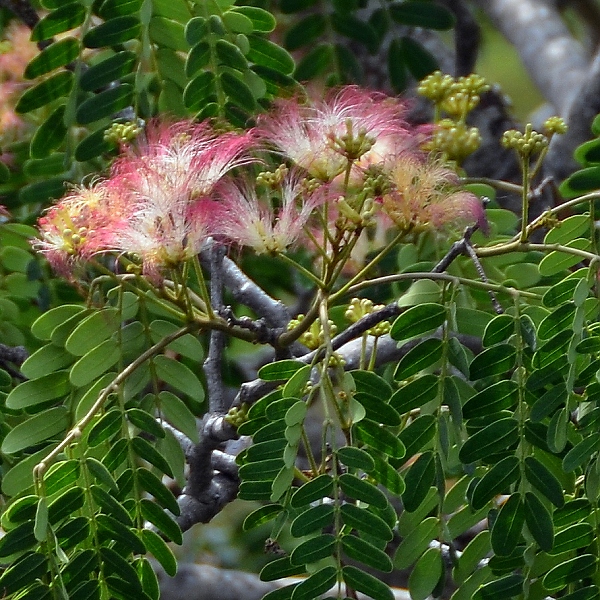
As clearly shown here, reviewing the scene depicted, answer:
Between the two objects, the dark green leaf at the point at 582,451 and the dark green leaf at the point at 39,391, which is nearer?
the dark green leaf at the point at 582,451

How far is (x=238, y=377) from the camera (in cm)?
242

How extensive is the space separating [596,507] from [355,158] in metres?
0.47

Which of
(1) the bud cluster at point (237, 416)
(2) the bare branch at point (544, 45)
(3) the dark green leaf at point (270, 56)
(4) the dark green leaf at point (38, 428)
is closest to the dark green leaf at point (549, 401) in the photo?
(1) the bud cluster at point (237, 416)

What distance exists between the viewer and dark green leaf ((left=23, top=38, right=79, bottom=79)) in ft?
6.07

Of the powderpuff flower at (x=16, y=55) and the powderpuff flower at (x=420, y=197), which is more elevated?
the powderpuff flower at (x=16, y=55)

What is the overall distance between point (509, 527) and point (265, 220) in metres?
0.43

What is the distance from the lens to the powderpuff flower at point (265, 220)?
50.6 inches

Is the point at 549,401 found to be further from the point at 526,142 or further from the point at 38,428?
the point at 38,428

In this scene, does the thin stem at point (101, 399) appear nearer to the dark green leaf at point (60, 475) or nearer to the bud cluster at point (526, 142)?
the dark green leaf at point (60, 475)

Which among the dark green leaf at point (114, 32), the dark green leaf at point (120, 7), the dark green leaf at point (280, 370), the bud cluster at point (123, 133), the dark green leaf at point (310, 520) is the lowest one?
the dark green leaf at point (310, 520)

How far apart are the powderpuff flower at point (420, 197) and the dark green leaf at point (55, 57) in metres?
0.72

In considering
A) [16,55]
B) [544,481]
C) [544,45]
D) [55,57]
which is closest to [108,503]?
[544,481]

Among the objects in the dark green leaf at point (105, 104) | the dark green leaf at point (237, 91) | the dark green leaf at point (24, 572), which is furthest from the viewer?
the dark green leaf at point (105, 104)

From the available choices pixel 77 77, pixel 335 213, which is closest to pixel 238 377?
pixel 77 77
